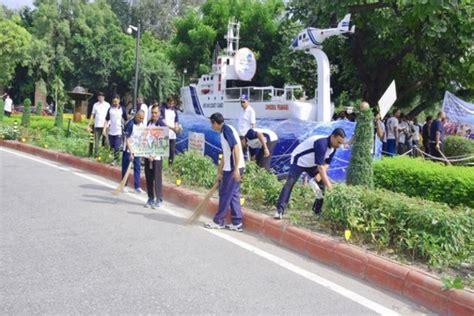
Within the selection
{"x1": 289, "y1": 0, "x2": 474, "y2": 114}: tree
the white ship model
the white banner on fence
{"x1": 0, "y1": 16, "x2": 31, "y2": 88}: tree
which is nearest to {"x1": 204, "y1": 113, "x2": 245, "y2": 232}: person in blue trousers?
the white banner on fence

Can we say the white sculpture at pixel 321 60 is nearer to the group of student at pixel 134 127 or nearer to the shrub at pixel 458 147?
the shrub at pixel 458 147

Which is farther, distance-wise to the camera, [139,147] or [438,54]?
[438,54]

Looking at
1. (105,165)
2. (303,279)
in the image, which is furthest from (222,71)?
(303,279)

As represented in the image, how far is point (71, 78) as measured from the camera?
161ft

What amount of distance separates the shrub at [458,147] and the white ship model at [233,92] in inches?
198

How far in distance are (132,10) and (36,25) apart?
52.6 feet

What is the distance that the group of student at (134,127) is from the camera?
336 inches

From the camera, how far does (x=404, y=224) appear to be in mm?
5664

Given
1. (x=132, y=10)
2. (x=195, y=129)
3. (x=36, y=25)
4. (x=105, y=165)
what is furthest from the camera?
(x=132, y=10)

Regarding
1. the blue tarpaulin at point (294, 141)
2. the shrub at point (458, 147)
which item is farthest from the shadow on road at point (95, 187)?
the shrub at point (458, 147)

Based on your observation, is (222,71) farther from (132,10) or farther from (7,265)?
(132,10)

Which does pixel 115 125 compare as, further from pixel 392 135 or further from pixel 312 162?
pixel 392 135

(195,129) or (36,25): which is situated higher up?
(36,25)

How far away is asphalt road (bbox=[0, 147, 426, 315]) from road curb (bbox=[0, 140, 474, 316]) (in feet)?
0.38
